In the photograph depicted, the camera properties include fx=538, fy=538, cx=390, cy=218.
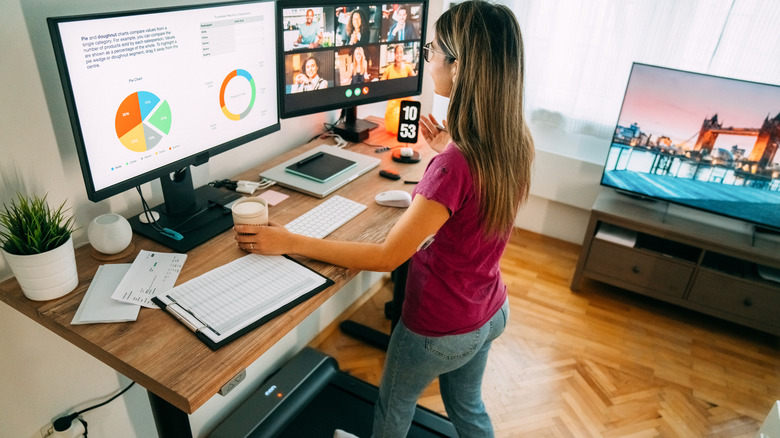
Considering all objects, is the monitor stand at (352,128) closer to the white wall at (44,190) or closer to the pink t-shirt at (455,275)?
the white wall at (44,190)

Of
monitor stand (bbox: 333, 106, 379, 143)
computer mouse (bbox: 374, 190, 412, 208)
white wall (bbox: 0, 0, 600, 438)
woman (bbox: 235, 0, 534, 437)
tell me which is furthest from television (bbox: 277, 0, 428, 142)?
woman (bbox: 235, 0, 534, 437)

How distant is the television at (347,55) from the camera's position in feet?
5.56

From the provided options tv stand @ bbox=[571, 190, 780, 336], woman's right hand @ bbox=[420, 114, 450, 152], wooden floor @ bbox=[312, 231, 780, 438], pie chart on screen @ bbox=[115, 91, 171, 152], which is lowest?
wooden floor @ bbox=[312, 231, 780, 438]

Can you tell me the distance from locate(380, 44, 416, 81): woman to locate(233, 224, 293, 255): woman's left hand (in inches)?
36.6

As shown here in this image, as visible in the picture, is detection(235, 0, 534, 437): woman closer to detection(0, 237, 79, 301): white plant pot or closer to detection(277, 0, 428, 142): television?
detection(0, 237, 79, 301): white plant pot

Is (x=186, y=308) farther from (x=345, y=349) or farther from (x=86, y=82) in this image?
(x=345, y=349)

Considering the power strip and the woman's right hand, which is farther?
the woman's right hand

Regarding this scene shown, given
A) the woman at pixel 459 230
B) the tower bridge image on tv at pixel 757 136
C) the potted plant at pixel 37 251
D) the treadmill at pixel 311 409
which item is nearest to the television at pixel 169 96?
the potted plant at pixel 37 251

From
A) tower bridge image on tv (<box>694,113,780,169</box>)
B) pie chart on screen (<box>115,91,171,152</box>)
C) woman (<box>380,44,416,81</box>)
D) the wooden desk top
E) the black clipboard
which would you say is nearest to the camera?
the wooden desk top

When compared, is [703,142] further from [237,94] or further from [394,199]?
[237,94]

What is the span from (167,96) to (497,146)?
0.80 meters

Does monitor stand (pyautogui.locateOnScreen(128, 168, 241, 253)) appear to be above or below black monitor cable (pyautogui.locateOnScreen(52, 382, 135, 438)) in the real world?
above

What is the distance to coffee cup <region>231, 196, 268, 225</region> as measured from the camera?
1313 mm

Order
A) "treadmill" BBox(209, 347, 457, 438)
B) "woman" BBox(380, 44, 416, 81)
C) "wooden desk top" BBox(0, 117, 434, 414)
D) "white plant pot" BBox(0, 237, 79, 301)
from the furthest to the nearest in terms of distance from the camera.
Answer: "woman" BBox(380, 44, 416, 81) → "treadmill" BBox(209, 347, 457, 438) → "white plant pot" BBox(0, 237, 79, 301) → "wooden desk top" BBox(0, 117, 434, 414)
